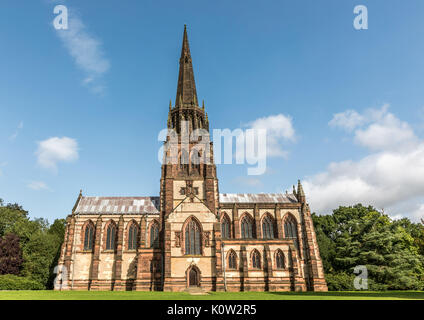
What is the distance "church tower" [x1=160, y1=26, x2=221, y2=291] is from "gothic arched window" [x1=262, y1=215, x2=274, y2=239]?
27.0 feet

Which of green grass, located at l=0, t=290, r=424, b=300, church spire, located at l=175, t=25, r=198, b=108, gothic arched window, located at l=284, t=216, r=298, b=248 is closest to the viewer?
green grass, located at l=0, t=290, r=424, b=300

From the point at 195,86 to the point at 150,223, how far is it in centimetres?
2380

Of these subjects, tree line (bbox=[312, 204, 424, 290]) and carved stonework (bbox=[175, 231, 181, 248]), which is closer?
carved stonework (bbox=[175, 231, 181, 248])

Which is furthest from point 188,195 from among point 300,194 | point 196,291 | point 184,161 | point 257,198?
point 300,194

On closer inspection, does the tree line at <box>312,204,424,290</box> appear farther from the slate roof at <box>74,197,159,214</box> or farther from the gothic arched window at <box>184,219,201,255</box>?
the slate roof at <box>74,197,159,214</box>

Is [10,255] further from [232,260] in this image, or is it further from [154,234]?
[232,260]

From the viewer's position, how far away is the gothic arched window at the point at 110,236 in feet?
140

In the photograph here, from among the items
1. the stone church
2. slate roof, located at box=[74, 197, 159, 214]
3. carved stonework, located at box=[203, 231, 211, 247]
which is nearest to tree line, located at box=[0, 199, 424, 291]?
the stone church

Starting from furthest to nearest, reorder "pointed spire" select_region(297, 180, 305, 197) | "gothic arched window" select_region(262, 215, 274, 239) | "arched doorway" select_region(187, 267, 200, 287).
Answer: "pointed spire" select_region(297, 180, 305, 197) → "gothic arched window" select_region(262, 215, 274, 239) → "arched doorway" select_region(187, 267, 200, 287)

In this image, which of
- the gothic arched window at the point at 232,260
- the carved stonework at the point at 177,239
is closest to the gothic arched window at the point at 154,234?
the carved stonework at the point at 177,239

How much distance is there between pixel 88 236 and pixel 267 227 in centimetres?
2611

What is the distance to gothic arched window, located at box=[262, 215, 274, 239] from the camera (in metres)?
45.2

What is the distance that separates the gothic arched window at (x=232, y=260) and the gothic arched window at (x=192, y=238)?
459cm
